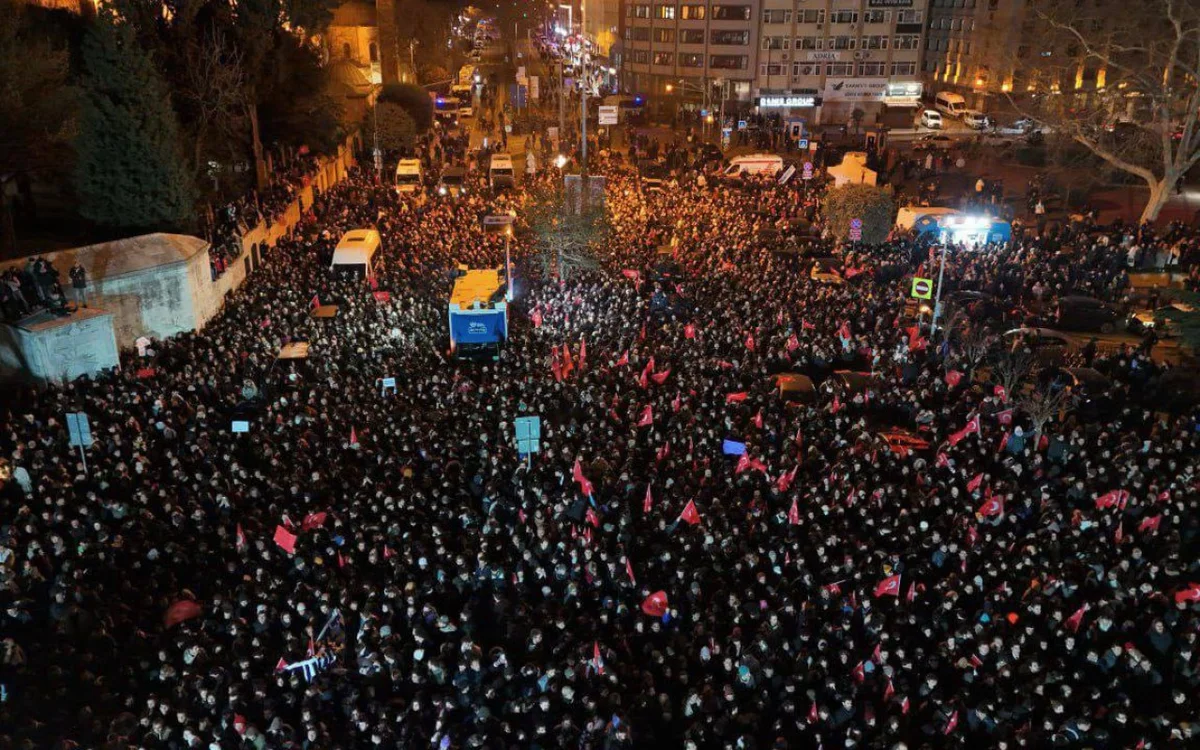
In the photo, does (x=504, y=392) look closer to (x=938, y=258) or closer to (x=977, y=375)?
(x=977, y=375)

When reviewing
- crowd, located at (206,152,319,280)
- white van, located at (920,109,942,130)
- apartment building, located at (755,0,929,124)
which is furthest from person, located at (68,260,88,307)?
white van, located at (920,109,942,130)

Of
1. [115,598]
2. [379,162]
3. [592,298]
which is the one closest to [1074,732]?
[115,598]

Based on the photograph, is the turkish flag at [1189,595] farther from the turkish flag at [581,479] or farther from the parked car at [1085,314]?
the parked car at [1085,314]

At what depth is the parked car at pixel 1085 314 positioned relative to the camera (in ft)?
68.1

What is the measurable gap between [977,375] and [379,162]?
26.7 m

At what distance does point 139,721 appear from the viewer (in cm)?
891

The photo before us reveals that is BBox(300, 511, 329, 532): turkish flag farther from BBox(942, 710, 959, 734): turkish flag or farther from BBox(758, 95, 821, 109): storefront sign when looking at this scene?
BBox(758, 95, 821, 109): storefront sign

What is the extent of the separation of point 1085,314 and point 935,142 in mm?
28354

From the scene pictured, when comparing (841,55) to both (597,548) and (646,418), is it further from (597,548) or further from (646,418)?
(597,548)

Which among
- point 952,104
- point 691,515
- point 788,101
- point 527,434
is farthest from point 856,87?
point 691,515

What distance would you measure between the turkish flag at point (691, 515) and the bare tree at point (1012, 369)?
7.62m

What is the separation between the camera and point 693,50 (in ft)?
185

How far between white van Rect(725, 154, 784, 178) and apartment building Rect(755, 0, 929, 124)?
18.2m

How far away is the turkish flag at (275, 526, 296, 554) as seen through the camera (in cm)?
1118
